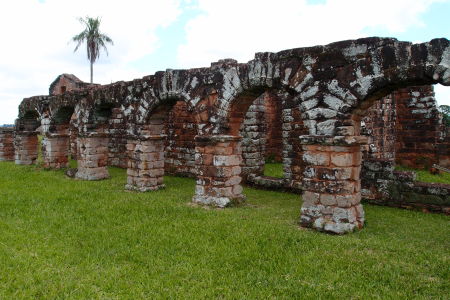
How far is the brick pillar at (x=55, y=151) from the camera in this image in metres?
14.5

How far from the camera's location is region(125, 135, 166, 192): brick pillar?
1048cm

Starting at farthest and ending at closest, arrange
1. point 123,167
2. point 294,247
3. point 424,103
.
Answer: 1. point 123,167
2. point 424,103
3. point 294,247

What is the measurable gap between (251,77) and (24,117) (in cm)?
1286

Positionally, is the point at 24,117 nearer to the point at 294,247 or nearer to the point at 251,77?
the point at 251,77

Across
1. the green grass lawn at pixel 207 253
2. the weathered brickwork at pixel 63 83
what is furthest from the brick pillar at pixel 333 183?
the weathered brickwork at pixel 63 83

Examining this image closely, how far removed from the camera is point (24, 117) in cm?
1688

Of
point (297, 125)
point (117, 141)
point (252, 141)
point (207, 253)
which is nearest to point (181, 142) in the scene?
point (252, 141)

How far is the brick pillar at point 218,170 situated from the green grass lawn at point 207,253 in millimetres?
536

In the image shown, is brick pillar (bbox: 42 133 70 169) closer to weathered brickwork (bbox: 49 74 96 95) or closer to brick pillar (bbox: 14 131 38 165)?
brick pillar (bbox: 14 131 38 165)

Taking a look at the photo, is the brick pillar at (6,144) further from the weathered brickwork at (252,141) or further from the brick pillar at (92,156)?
the weathered brickwork at (252,141)

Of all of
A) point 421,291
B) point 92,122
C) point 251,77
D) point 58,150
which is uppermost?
point 251,77

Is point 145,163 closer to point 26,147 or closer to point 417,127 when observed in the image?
point 417,127

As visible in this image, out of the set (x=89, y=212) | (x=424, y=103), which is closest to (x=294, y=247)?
(x=89, y=212)

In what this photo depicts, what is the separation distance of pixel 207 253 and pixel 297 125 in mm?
5748
